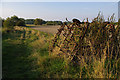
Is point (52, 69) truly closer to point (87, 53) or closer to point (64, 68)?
point (64, 68)

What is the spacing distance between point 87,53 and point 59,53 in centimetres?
124

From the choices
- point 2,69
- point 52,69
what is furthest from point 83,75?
point 2,69

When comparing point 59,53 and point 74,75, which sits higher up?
point 59,53

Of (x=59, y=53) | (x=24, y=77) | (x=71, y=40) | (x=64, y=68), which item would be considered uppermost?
(x=71, y=40)

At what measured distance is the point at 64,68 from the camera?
4305 millimetres

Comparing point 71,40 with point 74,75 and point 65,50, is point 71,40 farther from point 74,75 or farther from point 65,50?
point 74,75

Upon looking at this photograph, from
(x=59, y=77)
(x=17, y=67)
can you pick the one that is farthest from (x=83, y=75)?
(x=17, y=67)

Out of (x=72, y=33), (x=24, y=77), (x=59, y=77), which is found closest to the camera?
(x=59, y=77)

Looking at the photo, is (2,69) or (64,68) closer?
(64,68)

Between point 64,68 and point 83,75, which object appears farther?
point 64,68

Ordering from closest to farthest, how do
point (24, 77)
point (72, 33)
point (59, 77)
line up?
point (59, 77), point (24, 77), point (72, 33)

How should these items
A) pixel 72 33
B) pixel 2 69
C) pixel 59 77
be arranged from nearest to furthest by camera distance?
pixel 59 77 < pixel 72 33 < pixel 2 69

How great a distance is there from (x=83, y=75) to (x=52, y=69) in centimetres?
109

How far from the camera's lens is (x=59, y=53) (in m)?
Answer: 5.06
